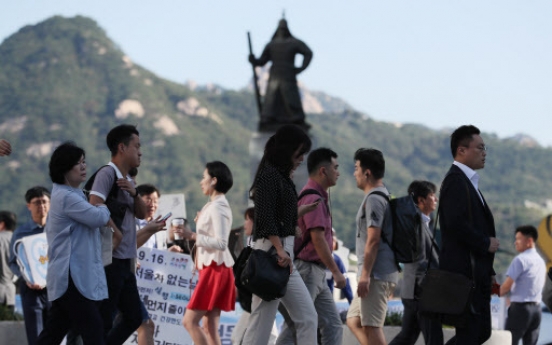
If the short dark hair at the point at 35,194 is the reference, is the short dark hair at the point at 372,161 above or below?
above

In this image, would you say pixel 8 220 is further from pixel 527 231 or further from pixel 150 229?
pixel 527 231

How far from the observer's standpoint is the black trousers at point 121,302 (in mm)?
7930

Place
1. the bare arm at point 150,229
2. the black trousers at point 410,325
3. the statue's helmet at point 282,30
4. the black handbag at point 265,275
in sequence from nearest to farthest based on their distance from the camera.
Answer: the black handbag at point 265,275, the bare arm at point 150,229, the black trousers at point 410,325, the statue's helmet at point 282,30

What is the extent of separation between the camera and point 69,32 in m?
144

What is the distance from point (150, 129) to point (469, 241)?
122 m

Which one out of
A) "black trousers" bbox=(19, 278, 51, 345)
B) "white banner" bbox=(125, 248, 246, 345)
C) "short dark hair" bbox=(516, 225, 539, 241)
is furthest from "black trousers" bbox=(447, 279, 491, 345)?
"short dark hair" bbox=(516, 225, 539, 241)

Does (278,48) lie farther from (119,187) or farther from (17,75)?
Result: (17,75)

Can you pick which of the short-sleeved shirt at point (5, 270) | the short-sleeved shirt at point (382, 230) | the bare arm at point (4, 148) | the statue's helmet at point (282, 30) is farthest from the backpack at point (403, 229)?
the statue's helmet at point (282, 30)

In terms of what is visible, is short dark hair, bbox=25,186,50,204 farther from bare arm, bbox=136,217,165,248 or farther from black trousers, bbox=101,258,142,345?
black trousers, bbox=101,258,142,345

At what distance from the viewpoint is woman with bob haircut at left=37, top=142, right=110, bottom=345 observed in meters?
7.36

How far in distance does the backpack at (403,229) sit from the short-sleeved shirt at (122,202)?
6.07 ft

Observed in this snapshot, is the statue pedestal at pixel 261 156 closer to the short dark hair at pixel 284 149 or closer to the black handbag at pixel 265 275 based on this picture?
the short dark hair at pixel 284 149

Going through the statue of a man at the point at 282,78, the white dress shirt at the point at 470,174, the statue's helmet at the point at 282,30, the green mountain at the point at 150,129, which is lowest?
the white dress shirt at the point at 470,174

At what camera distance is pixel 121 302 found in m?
8.07
